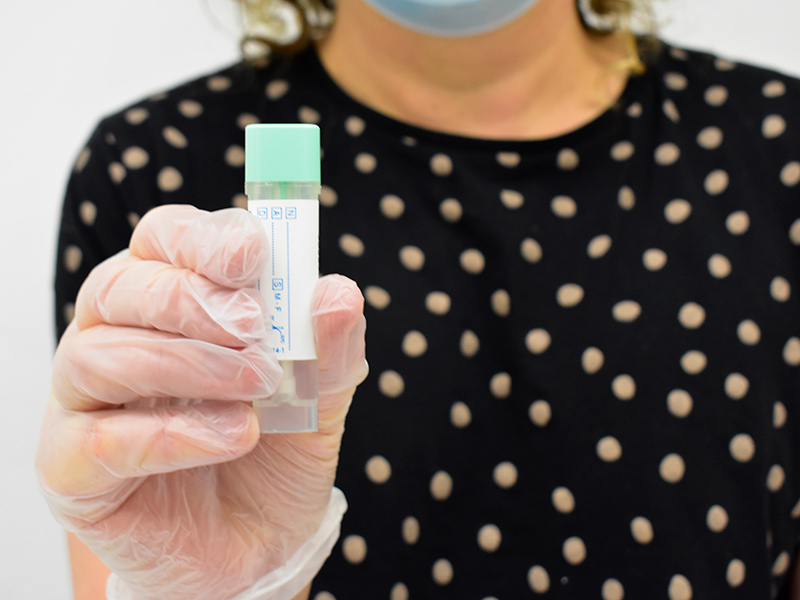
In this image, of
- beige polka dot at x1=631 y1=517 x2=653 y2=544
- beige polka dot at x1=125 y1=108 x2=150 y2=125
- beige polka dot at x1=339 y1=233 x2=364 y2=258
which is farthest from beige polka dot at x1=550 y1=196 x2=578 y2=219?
beige polka dot at x1=125 y1=108 x2=150 y2=125

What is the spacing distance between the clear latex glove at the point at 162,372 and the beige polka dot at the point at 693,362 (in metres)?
0.39

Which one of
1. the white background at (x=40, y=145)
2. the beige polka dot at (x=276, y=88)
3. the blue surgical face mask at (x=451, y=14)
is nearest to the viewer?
the blue surgical face mask at (x=451, y=14)

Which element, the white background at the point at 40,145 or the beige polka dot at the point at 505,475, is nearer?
the beige polka dot at the point at 505,475

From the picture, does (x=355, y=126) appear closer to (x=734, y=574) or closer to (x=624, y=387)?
(x=624, y=387)

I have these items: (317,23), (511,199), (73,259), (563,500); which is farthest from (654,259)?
(73,259)

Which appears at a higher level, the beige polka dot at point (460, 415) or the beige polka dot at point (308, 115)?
the beige polka dot at point (308, 115)

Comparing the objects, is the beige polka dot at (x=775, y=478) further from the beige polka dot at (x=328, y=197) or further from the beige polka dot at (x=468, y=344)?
the beige polka dot at (x=328, y=197)

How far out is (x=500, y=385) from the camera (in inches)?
26.6

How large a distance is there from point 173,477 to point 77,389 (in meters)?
0.10

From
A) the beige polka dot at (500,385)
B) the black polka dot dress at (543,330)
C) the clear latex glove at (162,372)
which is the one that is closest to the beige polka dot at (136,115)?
the black polka dot dress at (543,330)

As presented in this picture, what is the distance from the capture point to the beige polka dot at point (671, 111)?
75cm

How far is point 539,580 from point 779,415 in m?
0.29

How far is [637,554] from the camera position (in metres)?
0.65

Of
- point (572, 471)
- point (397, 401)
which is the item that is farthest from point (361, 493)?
point (572, 471)
